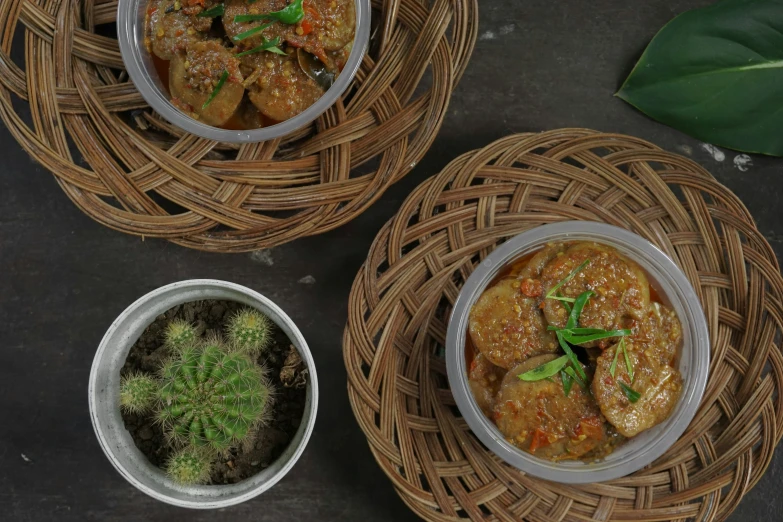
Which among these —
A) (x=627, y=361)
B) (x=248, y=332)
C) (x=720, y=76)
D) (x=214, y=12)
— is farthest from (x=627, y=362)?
(x=214, y=12)

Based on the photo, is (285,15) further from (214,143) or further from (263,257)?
(263,257)

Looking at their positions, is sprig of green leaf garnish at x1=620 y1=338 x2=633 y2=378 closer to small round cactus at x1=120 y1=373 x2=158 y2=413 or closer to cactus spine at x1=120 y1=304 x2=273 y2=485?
cactus spine at x1=120 y1=304 x2=273 y2=485

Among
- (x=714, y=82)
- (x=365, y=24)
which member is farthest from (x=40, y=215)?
(x=714, y=82)

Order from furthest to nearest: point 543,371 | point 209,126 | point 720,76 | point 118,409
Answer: point 720,76
point 118,409
point 209,126
point 543,371

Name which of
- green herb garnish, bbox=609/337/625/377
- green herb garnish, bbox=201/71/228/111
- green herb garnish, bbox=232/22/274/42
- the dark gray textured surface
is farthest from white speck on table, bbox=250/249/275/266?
green herb garnish, bbox=609/337/625/377

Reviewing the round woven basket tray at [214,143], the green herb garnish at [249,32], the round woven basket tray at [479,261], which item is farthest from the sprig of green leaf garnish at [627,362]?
the green herb garnish at [249,32]

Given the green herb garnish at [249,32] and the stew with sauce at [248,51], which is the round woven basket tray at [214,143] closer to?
the stew with sauce at [248,51]
